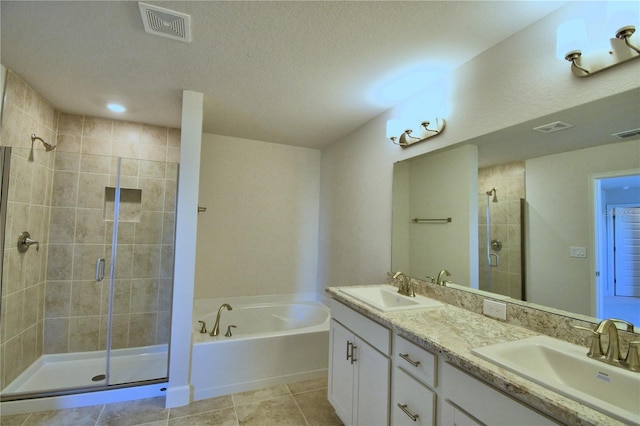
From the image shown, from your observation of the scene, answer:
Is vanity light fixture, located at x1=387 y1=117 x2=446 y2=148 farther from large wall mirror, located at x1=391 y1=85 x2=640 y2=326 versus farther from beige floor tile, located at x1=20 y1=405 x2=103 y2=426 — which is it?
beige floor tile, located at x1=20 y1=405 x2=103 y2=426

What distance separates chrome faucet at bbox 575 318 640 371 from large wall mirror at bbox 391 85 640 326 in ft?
0.55

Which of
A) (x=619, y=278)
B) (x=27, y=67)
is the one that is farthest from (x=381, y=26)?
(x=27, y=67)

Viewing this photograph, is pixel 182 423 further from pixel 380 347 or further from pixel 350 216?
pixel 350 216

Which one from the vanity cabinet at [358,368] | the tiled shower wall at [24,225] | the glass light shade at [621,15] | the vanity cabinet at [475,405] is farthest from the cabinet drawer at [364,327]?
the tiled shower wall at [24,225]

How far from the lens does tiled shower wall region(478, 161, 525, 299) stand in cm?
145

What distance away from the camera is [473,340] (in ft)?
3.79

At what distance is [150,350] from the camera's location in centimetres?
288

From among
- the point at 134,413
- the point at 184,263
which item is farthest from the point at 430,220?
the point at 134,413

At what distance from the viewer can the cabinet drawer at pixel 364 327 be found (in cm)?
143

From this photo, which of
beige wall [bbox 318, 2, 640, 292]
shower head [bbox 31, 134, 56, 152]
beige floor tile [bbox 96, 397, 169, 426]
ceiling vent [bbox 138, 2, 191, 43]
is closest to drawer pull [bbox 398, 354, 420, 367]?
beige wall [bbox 318, 2, 640, 292]

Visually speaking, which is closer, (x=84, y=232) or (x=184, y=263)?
(x=184, y=263)

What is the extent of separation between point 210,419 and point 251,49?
7.94 ft

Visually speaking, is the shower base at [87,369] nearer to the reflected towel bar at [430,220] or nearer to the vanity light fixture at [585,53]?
the reflected towel bar at [430,220]

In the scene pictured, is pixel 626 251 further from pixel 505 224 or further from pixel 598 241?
pixel 505 224
